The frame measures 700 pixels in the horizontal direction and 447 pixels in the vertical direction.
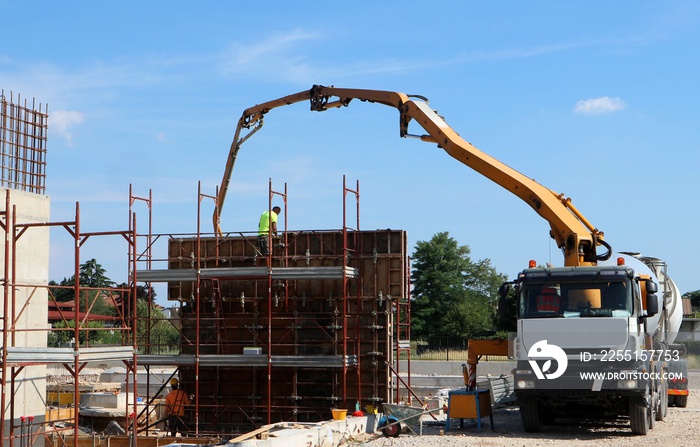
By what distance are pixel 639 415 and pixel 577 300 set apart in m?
2.50

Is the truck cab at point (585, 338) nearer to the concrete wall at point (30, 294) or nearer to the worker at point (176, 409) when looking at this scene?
the worker at point (176, 409)

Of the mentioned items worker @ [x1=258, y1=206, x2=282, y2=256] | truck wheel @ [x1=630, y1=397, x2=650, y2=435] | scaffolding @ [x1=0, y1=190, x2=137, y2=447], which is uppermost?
worker @ [x1=258, y1=206, x2=282, y2=256]

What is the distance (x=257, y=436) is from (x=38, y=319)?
266 inches

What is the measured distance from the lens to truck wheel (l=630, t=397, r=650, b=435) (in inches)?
669

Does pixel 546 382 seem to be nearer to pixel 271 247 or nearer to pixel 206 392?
pixel 271 247

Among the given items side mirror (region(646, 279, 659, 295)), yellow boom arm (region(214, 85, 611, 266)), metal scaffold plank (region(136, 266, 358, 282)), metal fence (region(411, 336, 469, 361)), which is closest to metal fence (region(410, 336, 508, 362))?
metal fence (region(411, 336, 469, 361))

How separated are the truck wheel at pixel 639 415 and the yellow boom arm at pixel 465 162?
3083 millimetres

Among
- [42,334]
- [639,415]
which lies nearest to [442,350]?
[42,334]

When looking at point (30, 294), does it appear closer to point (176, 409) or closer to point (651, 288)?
point (176, 409)

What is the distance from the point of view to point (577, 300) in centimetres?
1717

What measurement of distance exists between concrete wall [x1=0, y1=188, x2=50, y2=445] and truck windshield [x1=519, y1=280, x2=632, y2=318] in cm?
1068

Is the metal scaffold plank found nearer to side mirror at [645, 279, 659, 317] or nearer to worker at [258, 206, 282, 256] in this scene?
worker at [258, 206, 282, 256]

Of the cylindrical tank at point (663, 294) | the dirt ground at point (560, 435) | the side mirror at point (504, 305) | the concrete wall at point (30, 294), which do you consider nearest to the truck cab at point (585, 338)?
the side mirror at point (504, 305)

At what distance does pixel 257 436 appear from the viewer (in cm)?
1634
